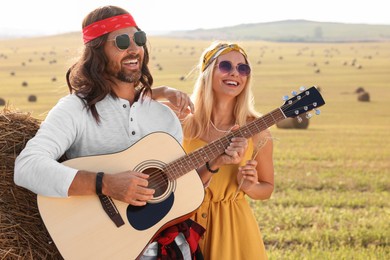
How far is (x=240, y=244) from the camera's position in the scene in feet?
15.2

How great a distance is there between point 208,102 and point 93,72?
3.76 feet

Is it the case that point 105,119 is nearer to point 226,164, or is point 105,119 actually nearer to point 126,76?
point 126,76

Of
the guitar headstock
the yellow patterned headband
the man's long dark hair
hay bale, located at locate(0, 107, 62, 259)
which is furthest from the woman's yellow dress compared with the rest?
hay bale, located at locate(0, 107, 62, 259)

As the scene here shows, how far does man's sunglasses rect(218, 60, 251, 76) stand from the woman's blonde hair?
70 mm

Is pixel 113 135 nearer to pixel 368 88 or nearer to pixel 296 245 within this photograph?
pixel 296 245

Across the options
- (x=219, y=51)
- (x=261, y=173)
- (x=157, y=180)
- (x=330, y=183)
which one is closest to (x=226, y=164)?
(x=261, y=173)

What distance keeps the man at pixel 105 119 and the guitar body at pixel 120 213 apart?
0.08m

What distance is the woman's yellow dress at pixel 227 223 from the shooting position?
4.61m

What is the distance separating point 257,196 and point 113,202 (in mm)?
1291

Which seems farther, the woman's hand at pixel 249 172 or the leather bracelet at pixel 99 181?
the woman's hand at pixel 249 172

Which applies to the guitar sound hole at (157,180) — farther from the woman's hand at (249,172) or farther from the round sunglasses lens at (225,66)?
the round sunglasses lens at (225,66)

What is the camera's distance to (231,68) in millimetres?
4797

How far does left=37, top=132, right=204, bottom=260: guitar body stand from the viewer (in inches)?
149

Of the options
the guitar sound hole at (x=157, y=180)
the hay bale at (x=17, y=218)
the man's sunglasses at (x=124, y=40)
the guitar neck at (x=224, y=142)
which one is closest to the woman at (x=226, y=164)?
the guitar neck at (x=224, y=142)
